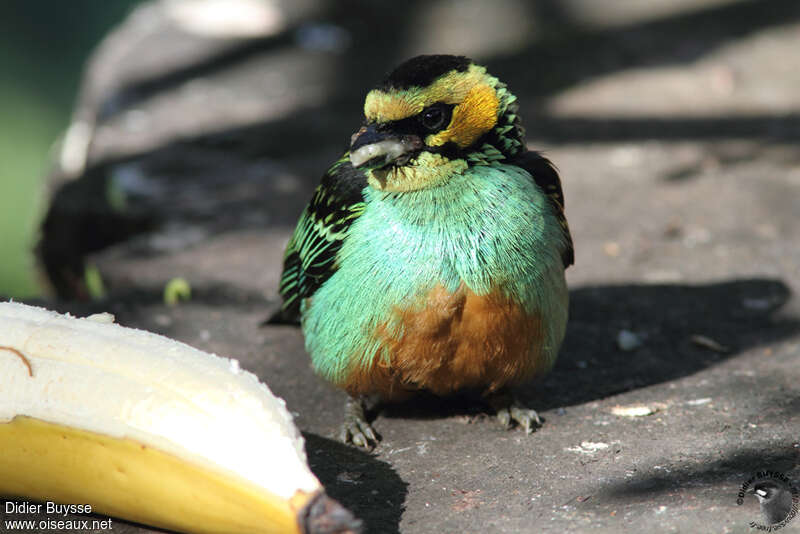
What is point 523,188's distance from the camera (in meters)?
3.28

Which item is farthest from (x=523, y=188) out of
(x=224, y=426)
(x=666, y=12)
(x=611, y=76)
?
(x=666, y=12)

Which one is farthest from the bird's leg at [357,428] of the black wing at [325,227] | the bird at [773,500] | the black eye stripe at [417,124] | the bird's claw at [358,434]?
the bird at [773,500]

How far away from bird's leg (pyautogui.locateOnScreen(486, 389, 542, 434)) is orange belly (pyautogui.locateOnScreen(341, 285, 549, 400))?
17 centimetres

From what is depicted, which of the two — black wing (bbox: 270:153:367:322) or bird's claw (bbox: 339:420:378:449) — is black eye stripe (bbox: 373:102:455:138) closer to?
black wing (bbox: 270:153:367:322)

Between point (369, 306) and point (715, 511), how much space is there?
1.23m

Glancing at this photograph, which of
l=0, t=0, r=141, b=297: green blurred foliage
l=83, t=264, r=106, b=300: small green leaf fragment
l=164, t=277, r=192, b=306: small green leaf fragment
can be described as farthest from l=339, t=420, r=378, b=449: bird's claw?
l=0, t=0, r=141, b=297: green blurred foliage

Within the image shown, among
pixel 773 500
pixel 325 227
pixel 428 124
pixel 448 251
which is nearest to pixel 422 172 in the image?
pixel 428 124

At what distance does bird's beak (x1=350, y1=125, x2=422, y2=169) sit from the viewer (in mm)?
3111

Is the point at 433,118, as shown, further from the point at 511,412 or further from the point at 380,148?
the point at 511,412

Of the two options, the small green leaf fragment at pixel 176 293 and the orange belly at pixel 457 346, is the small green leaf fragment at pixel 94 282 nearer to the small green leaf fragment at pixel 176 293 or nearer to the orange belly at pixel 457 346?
the small green leaf fragment at pixel 176 293

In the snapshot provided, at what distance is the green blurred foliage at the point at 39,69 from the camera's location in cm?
959

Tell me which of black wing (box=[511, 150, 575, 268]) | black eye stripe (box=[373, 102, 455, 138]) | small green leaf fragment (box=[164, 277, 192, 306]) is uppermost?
black eye stripe (box=[373, 102, 455, 138])

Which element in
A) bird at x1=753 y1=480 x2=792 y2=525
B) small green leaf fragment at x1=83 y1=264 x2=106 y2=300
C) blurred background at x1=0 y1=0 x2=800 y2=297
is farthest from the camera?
blurred background at x1=0 y1=0 x2=800 y2=297

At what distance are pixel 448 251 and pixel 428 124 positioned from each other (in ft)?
1.36
